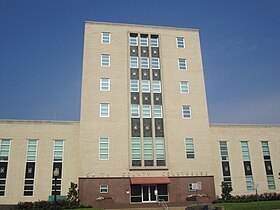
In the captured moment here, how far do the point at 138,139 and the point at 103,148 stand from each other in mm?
4381

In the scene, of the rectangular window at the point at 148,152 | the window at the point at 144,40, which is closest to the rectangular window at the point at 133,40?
the window at the point at 144,40

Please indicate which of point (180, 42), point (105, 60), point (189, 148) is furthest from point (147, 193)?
point (180, 42)

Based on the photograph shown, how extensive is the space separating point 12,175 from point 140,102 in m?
17.3

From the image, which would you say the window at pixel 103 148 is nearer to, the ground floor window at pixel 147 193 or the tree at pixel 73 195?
the tree at pixel 73 195

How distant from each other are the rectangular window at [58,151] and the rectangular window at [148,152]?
10.2 meters

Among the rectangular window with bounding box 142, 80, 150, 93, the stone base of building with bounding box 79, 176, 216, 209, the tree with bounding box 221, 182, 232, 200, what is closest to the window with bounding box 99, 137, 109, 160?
the stone base of building with bounding box 79, 176, 216, 209

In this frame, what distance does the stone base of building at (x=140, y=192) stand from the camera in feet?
116

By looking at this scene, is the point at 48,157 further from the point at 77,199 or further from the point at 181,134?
the point at 181,134

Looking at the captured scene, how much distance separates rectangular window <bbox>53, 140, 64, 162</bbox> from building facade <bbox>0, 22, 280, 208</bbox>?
2 cm

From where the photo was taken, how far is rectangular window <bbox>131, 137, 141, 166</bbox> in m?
37.5

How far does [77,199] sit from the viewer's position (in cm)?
3491

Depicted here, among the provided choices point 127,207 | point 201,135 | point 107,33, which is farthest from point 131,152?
point 107,33

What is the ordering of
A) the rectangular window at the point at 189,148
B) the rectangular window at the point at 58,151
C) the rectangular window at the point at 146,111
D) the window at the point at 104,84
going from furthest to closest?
the window at the point at 104,84 < the rectangular window at the point at 146,111 < the rectangular window at the point at 189,148 < the rectangular window at the point at 58,151

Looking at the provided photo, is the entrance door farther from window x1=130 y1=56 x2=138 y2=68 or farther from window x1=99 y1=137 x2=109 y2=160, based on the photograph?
window x1=130 y1=56 x2=138 y2=68
